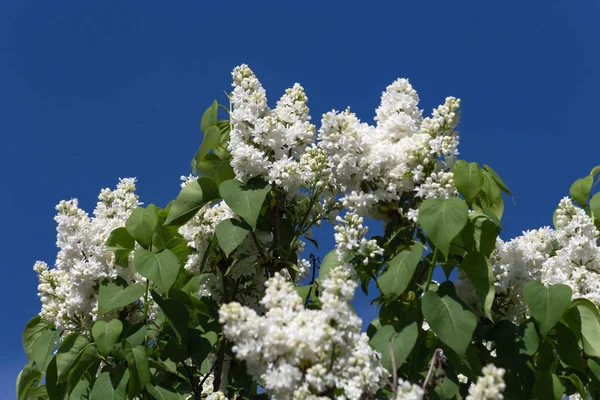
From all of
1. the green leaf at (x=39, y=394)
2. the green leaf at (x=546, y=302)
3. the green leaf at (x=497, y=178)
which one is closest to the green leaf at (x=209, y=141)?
the green leaf at (x=497, y=178)

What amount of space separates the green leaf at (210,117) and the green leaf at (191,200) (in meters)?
0.58

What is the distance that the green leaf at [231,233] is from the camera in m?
3.54

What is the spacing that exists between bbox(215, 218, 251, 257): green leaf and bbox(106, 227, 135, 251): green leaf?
0.50m

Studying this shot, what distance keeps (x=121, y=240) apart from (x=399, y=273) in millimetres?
1611

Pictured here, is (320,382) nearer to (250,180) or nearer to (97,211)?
(250,180)

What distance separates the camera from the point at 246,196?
11.9ft

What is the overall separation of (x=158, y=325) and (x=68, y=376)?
52 centimetres

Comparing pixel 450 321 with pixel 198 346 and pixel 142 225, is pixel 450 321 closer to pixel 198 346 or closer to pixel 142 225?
pixel 198 346

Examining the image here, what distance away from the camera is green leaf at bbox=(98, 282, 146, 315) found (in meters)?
3.55

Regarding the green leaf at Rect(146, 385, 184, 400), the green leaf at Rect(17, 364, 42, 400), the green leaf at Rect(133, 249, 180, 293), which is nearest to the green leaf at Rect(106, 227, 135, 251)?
the green leaf at Rect(133, 249, 180, 293)

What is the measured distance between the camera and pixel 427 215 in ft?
9.44

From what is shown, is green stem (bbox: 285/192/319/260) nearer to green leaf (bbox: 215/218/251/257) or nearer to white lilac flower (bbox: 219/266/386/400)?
green leaf (bbox: 215/218/251/257)

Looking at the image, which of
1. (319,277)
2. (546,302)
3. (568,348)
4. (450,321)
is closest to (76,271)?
(319,277)

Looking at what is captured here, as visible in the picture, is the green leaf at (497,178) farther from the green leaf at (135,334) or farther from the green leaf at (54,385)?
the green leaf at (54,385)
